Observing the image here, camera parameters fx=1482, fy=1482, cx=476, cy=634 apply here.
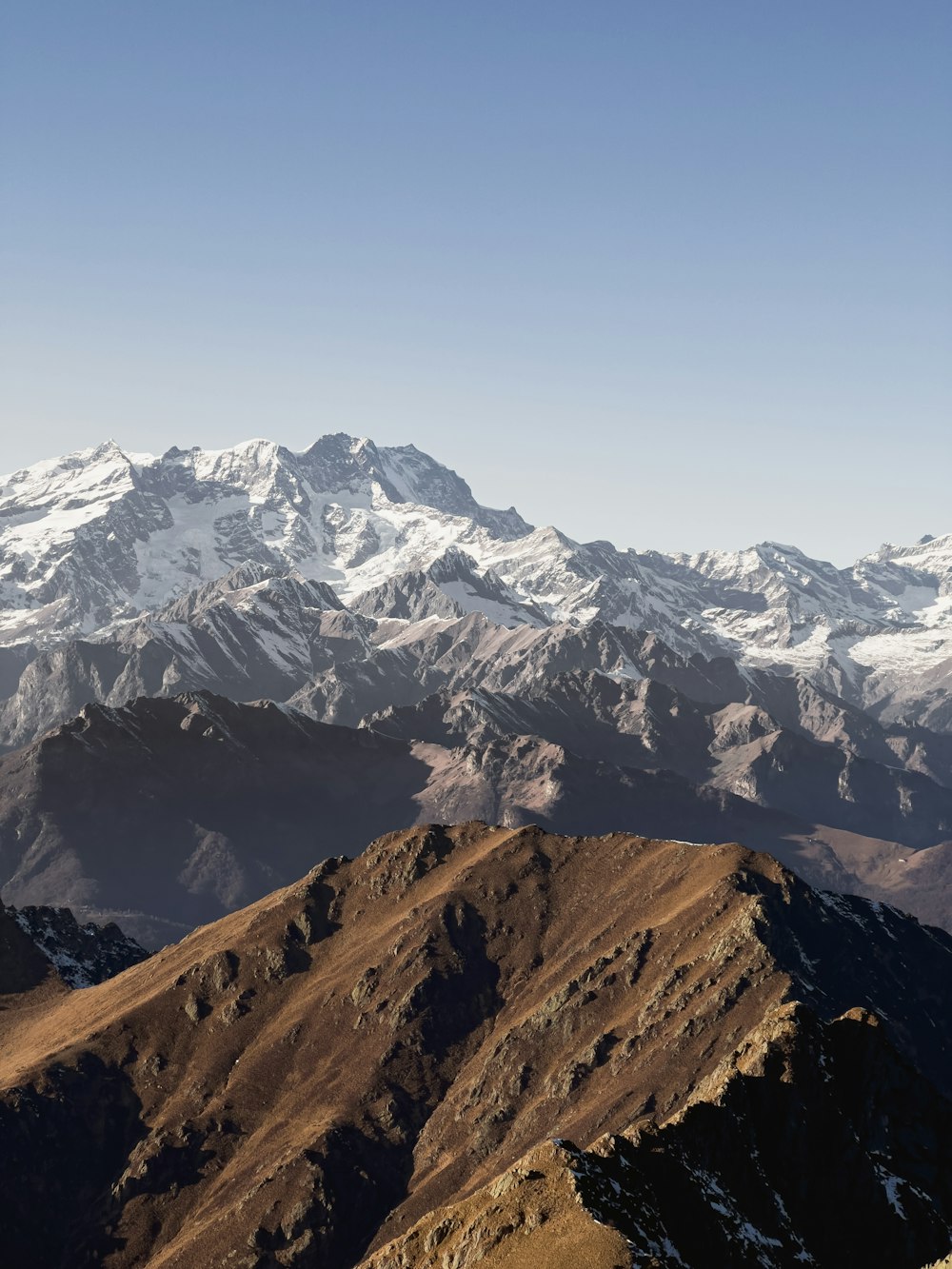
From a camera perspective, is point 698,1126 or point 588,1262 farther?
point 698,1126

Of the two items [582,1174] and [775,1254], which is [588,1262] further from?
[775,1254]

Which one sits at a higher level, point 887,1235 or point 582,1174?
point 582,1174

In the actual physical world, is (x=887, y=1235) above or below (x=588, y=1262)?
below

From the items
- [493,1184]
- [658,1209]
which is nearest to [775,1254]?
[658,1209]

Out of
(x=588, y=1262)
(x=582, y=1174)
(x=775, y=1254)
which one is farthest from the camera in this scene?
(x=775, y=1254)

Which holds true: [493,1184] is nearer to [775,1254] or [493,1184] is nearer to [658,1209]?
[658,1209]

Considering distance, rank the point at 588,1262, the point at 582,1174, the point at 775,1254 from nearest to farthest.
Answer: the point at 588,1262
the point at 582,1174
the point at 775,1254

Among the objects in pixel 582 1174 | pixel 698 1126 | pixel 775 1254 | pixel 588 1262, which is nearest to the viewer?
pixel 588 1262

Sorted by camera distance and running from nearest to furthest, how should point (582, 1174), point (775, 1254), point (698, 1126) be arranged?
point (582, 1174)
point (775, 1254)
point (698, 1126)

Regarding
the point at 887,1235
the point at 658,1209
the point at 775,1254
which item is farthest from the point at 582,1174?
the point at 887,1235
